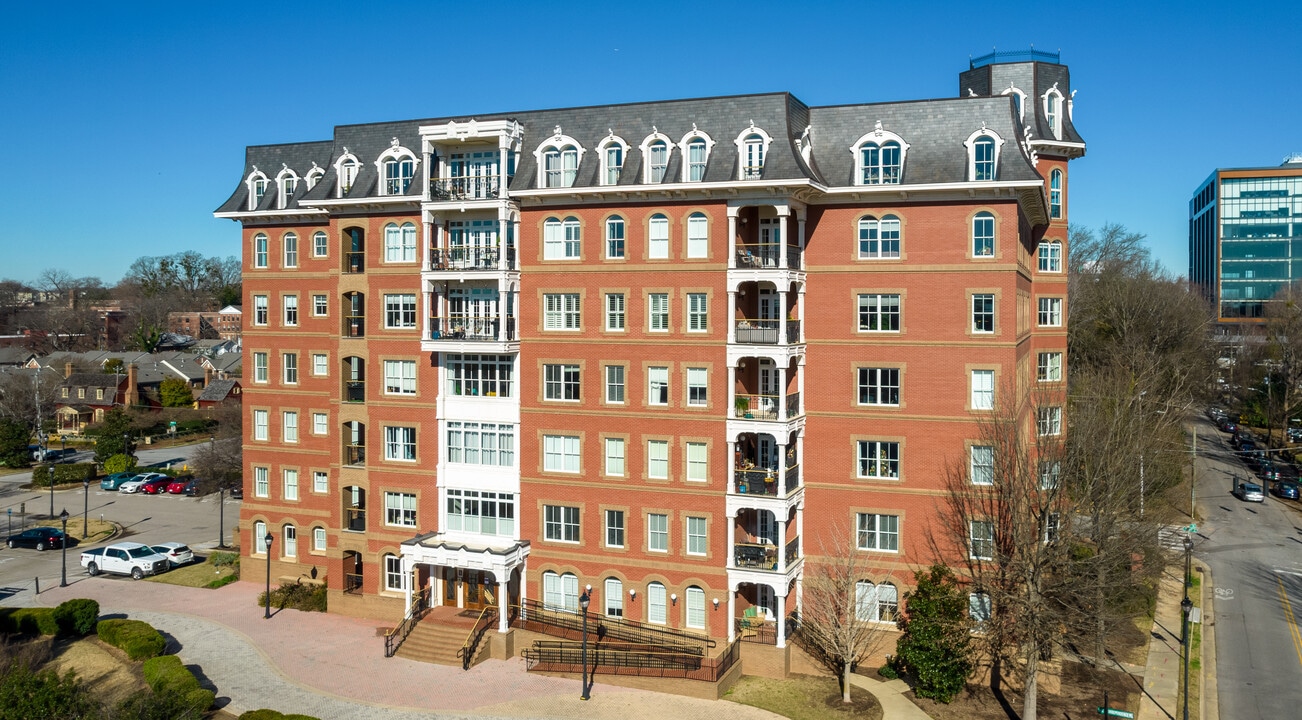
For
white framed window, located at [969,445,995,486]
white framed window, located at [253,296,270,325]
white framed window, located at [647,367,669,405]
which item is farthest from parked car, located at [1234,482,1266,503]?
white framed window, located at [253,296,270,325]

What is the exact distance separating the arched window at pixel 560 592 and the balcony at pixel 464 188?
14107 millimetres

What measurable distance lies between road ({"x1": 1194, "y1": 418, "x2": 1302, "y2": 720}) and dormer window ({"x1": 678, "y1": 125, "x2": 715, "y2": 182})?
2395cm

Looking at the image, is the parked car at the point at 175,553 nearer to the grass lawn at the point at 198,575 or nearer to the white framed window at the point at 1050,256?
the grass lawn at the point at 198,575

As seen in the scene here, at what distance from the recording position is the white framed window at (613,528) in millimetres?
34531

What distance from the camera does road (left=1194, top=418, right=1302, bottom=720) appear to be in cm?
3166

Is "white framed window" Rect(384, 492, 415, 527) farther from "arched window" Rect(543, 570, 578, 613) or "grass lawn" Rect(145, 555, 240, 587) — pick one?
"grass lawn" Rect(145, 555, 240, 587)

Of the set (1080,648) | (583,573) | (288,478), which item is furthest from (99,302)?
(1080,648)

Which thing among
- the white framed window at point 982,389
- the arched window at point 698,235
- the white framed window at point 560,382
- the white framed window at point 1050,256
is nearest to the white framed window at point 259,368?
the white framed window at point 560,382

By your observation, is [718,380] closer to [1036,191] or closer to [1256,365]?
[1036,191]

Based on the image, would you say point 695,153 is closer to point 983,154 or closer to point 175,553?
point 983,154

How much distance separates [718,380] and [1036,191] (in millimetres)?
12276

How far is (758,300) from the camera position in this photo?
113 feet

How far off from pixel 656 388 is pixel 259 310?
20002mm

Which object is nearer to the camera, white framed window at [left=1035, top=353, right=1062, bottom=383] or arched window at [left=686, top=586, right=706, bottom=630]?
arched window at [left=686, top=586, right=706, bottom=630]
